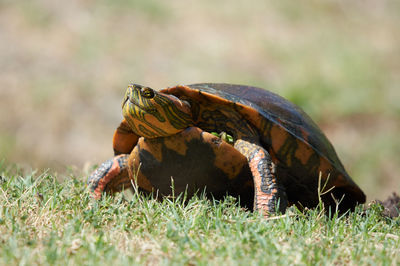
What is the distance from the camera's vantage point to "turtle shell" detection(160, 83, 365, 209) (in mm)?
3158

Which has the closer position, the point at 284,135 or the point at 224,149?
the point at 224,149

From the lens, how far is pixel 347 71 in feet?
32.8

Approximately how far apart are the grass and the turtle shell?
21.8 inches

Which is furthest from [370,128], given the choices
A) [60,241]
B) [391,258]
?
[60,241]

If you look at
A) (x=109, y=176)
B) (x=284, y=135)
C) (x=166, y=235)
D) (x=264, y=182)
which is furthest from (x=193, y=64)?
(x=166, y=235)

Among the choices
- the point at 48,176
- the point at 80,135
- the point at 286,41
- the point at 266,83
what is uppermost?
the point at 286,41

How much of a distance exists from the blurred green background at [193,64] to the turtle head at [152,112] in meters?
4.69

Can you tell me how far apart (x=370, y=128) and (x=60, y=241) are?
802 cm

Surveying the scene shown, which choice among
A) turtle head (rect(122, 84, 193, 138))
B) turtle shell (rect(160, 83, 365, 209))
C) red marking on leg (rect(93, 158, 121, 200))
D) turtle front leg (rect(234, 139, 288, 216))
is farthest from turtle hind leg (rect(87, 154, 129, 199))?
turtle front leg (rect(234, 139, 288, 216))

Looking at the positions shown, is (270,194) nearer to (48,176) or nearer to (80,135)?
(48,176)

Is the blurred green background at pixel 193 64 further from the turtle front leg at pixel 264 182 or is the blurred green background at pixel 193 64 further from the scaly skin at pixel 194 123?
the turtle front leg at pixel 264 182

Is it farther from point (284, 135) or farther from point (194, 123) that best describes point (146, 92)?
point (284, 135)

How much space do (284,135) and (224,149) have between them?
49cm

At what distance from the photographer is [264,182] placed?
2.91m
